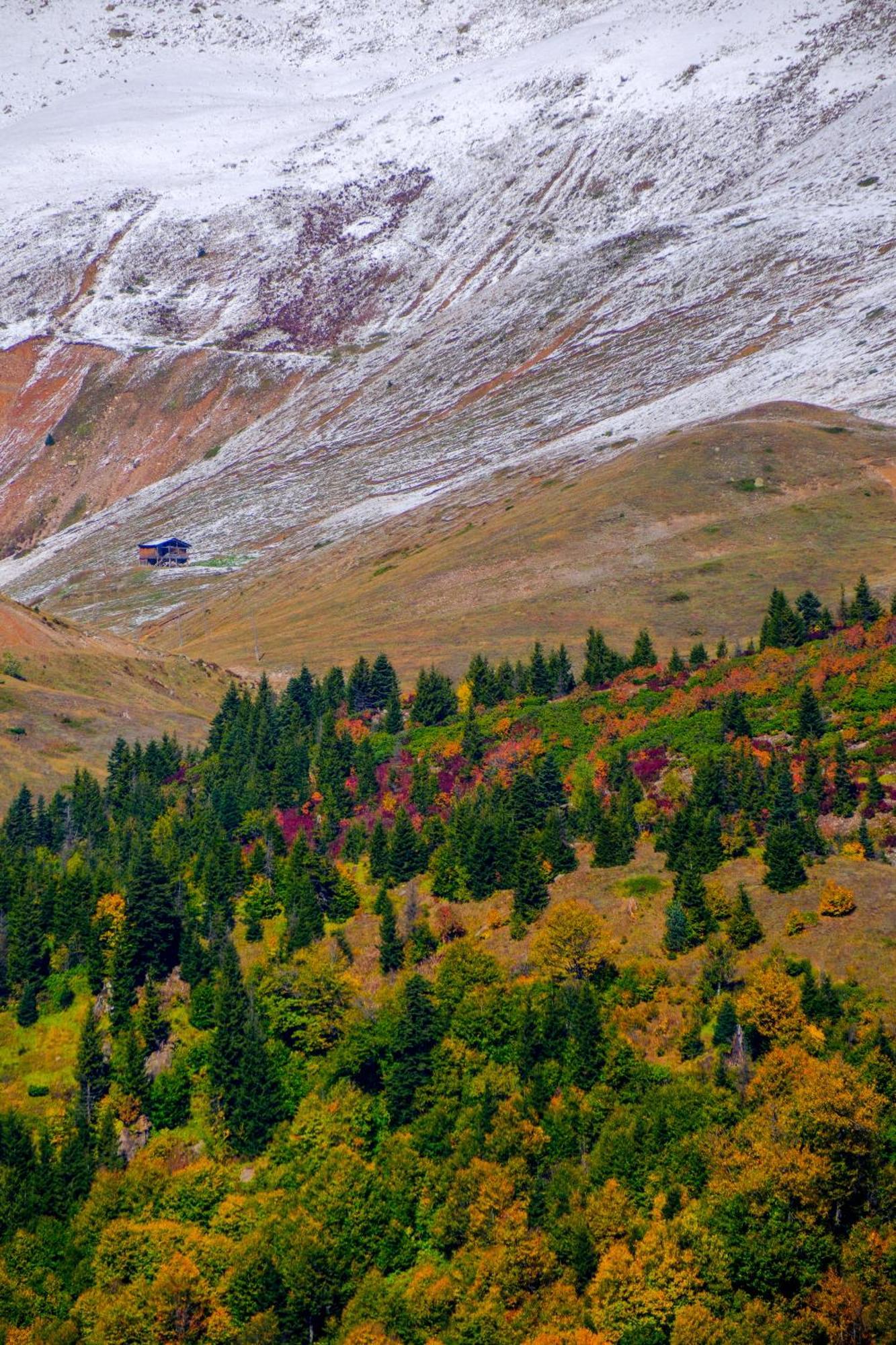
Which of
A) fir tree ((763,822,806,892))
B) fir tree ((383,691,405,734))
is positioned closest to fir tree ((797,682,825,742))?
fir tree ((763,822,806,892))

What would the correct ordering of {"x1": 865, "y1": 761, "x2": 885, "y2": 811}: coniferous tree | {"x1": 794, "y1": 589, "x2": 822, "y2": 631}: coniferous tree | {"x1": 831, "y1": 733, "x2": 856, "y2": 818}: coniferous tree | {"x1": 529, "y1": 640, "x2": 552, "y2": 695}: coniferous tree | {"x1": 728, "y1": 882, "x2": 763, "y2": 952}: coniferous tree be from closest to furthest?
{"x1": 728, "y1": 882, "x2": 763, "y2": 952}: coniferous tree
{"x1": 865, "y1": 761, "x2": 885, "y2": 811}: coniferous tree
{"x1": 831, "y1": 733, "x2": 856, "y2": 818}: coniferous tree
{"x1": 529, "y1": 640, "x2": 552, "y2": 695}: coniferous tree
{"x1": 794, "y1": 589, "x2": 822, "y2": 631}: coniferous tree

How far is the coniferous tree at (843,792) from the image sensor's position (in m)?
99.3

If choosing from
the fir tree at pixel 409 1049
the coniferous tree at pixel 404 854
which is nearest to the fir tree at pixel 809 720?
the coniferous tree at pixel 404 854

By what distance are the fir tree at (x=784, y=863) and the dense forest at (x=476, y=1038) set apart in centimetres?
22

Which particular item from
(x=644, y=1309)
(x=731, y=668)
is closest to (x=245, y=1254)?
(x=644, y=1309)

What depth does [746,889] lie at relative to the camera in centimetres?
8944

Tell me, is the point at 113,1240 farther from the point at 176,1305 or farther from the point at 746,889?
the point at 746,889

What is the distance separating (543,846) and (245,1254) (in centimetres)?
4070

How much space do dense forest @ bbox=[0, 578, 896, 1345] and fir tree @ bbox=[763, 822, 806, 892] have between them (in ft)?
0.71

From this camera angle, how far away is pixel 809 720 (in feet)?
375

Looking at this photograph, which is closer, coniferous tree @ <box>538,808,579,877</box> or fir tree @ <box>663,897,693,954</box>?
fir tree @ <box>663,897,693,954</box>

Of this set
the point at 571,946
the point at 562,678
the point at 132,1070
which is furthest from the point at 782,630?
the point at 132,1070

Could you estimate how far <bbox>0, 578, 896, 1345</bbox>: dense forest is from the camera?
204 feet

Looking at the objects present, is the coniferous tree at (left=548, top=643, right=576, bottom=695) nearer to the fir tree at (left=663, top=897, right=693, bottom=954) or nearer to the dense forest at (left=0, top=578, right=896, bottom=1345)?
the dense forest at (left=0, top=578, right=896, bottom=1345)
